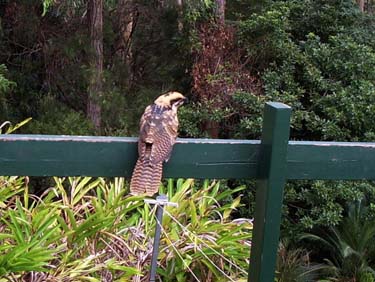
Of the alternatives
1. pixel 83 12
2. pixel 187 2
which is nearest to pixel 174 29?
pixel 187 2

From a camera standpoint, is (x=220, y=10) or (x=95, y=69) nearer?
(x=95, y=69)

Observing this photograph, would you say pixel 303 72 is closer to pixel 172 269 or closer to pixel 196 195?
pixel 196 195

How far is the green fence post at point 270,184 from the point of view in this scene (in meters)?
1.60

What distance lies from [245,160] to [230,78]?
14.5 ft

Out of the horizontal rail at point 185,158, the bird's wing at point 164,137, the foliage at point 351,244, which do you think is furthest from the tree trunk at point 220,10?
the horizontal rail at point 185,158

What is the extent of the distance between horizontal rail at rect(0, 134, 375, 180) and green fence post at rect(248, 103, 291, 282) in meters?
0.05

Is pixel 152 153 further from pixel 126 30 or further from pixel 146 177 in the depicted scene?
pixel 126 30

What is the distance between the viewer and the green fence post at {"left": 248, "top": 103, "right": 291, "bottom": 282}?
160 centimetres

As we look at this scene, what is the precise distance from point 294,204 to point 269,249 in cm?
418

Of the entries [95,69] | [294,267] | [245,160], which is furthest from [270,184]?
[95,69]

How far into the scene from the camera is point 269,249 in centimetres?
164

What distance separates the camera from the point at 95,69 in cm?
582

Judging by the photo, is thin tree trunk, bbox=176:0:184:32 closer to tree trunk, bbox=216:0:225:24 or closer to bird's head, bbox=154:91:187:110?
tree trunk, bbox=216:0:225:24

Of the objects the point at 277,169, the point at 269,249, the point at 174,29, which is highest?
the point at 174,29
